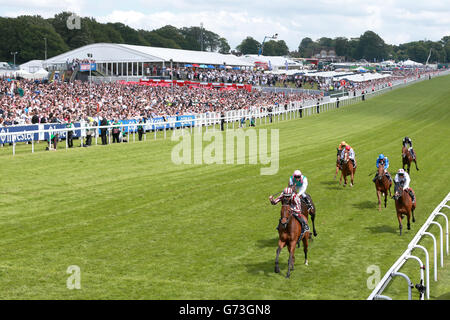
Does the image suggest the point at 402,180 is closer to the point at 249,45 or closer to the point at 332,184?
the point at 332,184

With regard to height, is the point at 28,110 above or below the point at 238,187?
above

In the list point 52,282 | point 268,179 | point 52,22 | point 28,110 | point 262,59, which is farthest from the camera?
point 52,22

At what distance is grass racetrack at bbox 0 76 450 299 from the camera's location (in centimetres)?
883

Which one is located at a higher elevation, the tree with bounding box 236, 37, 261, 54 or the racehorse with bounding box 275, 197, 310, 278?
the tree with bounding box 236, 37, 261, 54

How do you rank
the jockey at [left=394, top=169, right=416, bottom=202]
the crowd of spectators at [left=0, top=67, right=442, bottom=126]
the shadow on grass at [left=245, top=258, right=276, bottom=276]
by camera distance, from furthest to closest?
1. the crowd of spectators at [left=0, top=67, right=442, bottom=126]
2. the jockey at [left=394, top=169, right=416, bottom=202]
3. the shadow on grass at [left=245, top=258, right=276, bottom=276]

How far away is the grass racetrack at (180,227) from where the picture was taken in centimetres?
883

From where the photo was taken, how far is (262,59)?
3895 inches

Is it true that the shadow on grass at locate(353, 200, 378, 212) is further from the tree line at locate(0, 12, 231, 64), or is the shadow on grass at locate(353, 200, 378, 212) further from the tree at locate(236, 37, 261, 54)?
the tree at locate(236, 37, 261, 54)

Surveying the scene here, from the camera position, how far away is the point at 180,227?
40.8ft

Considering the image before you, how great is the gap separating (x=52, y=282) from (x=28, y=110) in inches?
861

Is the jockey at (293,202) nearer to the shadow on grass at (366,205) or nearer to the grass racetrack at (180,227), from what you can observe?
the grass racetrack at (180,227)

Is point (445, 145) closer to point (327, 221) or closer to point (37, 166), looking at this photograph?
point (327, 221)

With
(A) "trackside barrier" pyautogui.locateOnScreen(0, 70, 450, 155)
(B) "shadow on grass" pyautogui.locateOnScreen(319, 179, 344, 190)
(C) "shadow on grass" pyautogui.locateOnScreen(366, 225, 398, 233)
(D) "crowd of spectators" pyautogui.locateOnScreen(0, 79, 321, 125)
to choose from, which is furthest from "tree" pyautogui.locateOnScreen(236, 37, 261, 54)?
(C) "shadow on grass" pyautogui.locateOnScreen(366, 225, 398, 233)
